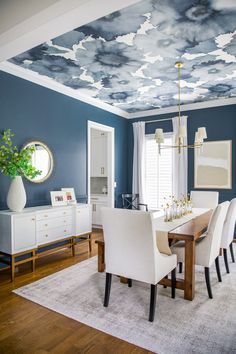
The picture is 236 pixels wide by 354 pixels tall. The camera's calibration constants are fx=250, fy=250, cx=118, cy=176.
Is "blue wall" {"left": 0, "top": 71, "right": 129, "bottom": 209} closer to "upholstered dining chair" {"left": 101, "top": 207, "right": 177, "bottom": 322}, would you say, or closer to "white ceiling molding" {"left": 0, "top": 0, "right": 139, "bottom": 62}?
"white ceiling molding" {"left": 0, "top": 0, "right": 139, "bottom": 62}

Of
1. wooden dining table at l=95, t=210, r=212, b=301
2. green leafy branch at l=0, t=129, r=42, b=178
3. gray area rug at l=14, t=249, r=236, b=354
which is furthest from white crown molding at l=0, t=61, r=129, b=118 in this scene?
wooden dining table at l=95, t=210, r=212, b=301

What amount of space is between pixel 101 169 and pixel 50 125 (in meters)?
2.23

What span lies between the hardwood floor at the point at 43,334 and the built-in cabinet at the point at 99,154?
12.4ft

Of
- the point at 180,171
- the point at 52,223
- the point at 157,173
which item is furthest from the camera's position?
the point at 157,173

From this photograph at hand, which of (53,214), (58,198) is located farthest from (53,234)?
(58,198)

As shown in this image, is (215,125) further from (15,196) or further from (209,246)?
(15,196)

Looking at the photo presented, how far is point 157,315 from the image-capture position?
236 centimetres

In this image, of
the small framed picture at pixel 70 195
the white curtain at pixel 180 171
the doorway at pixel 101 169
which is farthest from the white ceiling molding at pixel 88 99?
the small framed picture at pixel 70 195

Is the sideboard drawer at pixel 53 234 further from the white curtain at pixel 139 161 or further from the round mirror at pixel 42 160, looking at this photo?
the white curtain at pixel 139 161

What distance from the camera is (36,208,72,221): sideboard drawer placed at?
3.57 m

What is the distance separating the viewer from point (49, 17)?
6.51ft

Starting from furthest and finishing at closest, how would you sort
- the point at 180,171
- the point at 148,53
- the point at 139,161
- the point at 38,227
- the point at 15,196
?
the point at 139,161 < the point at 180,171 < the point at 38,227 < the point at 15,196 < the point at 148,53

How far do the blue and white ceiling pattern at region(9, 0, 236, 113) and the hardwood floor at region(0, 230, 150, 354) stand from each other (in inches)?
115

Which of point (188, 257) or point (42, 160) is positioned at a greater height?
point (42, 160)
